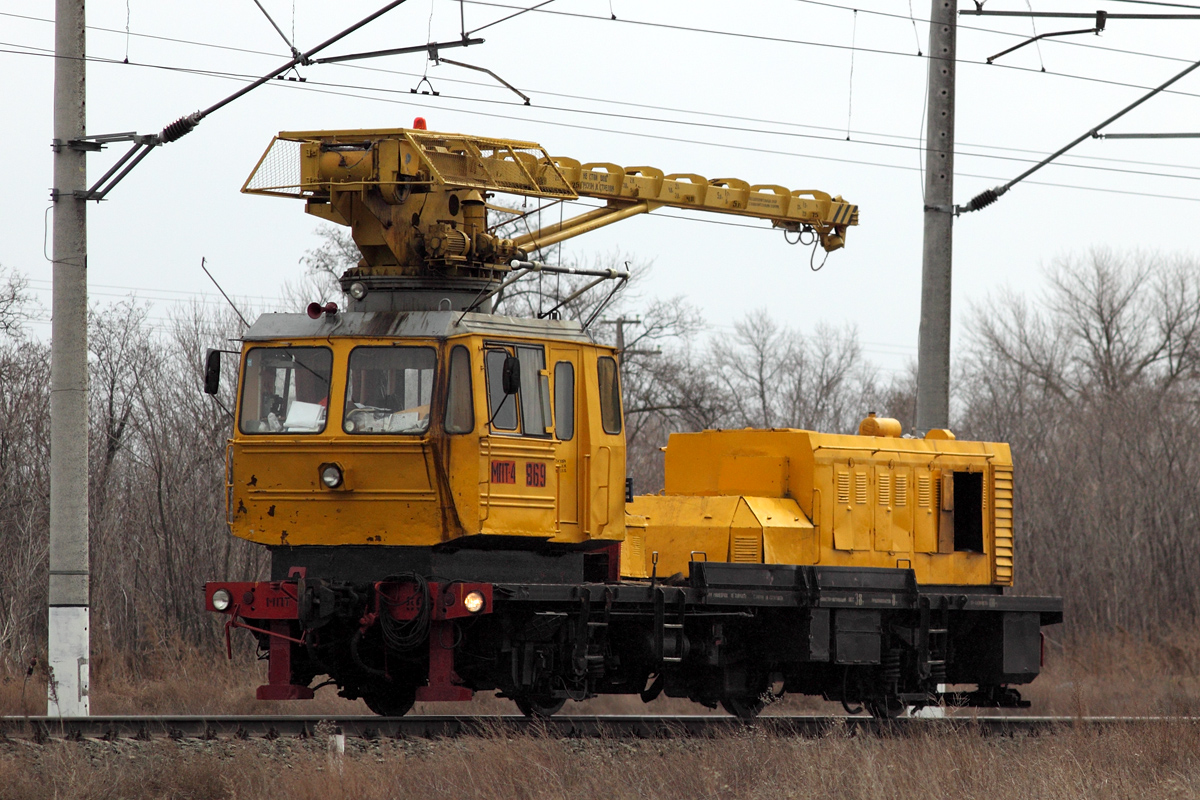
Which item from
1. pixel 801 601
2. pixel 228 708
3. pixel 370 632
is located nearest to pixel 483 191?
pixel 370 632

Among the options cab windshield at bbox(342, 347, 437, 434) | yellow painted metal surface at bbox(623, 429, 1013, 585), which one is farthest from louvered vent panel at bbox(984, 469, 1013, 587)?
cab windshield at bbox(342, 347, 437, 434)

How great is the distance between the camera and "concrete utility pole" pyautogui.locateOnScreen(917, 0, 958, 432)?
1803 cm

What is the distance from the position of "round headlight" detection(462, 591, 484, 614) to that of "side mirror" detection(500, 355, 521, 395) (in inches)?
63.5

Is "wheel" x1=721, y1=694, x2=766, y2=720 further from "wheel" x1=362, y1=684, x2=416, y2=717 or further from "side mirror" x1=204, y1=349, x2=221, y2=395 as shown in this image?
"side mirror" x1=204, y1=349, x2=221, y2=395

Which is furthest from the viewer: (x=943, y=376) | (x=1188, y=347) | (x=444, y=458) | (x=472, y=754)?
(x=1188, y=347)

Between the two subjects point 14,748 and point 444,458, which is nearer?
point 14,748

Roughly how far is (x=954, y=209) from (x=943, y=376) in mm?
2145

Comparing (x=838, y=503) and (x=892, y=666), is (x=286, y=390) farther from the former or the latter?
(x=892, y=666)

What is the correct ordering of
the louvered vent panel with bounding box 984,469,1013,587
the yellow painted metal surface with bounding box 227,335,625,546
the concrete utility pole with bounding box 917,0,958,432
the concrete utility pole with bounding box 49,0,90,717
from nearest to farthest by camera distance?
1. the yellow painted metal surface with bounding box 227,335,625,546
2. the concrete utility pole with bounding box 49,0,90,717
3. the louvered vent panel with bounding box 984,469,1013,587
4. the concrete utility pole with bounding box 917,0,958,432

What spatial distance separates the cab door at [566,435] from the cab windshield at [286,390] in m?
1.91

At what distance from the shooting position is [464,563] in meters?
12.4

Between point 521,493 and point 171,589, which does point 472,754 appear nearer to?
point 521,493

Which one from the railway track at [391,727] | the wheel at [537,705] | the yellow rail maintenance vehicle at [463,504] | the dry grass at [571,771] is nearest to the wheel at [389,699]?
the yellow rail maintenance vehicle at [463,504]

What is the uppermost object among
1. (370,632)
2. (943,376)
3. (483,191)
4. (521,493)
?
(483,191)
